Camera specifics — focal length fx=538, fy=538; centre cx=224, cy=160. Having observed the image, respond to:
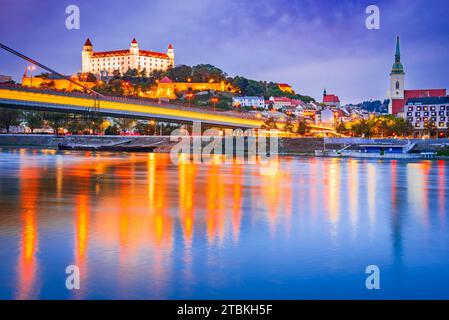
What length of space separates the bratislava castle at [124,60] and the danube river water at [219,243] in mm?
118201

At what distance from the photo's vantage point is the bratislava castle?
132125 mm

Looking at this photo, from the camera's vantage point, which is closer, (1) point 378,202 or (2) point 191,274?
(2) point 191,274

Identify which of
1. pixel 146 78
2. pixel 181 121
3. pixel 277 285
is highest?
pixel 146 78

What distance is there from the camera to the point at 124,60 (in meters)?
133

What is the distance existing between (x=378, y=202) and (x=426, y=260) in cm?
725

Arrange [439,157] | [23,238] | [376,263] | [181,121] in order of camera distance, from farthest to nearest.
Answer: [181,121] < [439,157] < [23,238] < [376,263]

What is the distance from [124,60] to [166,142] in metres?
80.6

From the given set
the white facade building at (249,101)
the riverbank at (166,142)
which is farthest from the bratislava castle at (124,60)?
the riverbank at (166,142)

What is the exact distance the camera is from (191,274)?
7.14 meters

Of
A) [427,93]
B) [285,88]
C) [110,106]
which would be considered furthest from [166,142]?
[285,88]

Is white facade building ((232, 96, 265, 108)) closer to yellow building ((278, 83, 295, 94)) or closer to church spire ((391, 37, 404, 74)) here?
church spire ((391, 37, 404, 74))

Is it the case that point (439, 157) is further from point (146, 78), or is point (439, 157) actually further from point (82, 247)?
point (146, 78)

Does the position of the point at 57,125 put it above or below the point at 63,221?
above

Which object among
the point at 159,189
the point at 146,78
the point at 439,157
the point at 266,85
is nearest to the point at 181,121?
the point at 439,157
